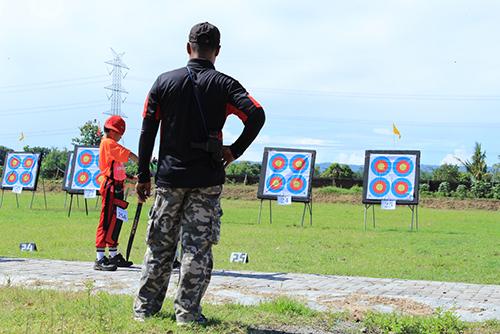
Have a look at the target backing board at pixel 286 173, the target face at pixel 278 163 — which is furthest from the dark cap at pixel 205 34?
the target face at pixel 278 163

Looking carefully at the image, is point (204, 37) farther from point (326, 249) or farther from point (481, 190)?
point (481, 190)

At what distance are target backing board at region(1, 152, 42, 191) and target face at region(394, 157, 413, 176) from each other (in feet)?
37.2

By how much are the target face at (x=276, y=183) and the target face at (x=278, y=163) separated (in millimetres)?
176

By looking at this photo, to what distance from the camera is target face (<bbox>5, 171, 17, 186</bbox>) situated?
69.3ft

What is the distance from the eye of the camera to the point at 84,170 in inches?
742

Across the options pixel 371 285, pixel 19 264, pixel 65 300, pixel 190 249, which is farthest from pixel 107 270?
pixel 190 249

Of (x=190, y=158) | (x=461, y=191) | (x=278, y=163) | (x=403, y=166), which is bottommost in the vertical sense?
(x=190, y=158)

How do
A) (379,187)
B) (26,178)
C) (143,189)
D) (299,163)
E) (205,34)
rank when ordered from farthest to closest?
(26,178)
(299,163)
(379,187)
(143,189)
(205,34)

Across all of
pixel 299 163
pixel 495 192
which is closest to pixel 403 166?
pixel 299 163

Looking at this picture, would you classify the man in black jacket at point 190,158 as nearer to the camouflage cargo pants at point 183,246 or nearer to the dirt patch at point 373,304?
the camouflage cargo pants at point 183,246

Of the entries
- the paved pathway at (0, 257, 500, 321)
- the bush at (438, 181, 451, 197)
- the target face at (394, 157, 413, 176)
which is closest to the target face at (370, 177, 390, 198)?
the target face at (394, 157, 413, 176)

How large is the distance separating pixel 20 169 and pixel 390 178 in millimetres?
12392

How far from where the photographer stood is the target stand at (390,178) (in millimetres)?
15500

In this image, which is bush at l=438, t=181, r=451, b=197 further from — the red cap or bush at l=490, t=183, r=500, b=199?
the red cap
